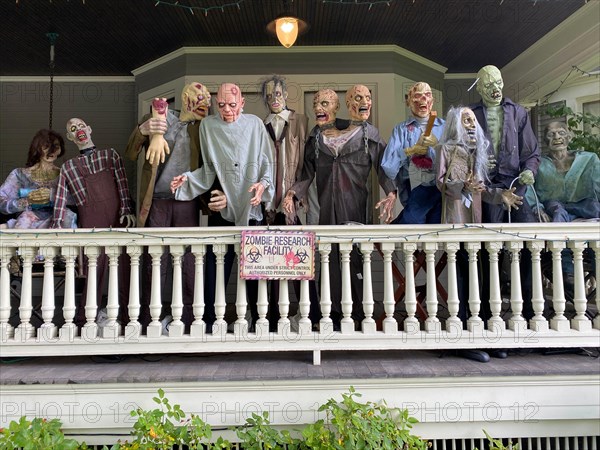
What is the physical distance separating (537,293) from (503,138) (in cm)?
97

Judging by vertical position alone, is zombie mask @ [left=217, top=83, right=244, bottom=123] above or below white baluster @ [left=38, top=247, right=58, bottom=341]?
above

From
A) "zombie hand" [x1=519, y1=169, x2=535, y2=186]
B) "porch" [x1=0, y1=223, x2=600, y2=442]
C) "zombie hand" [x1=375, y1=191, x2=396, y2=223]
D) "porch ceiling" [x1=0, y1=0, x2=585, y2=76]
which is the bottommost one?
"porch" [x1=0, y1=223, x2=600, y2=442]

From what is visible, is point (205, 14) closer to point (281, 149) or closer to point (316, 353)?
point (281, 149)

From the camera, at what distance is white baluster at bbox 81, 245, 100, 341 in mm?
2420

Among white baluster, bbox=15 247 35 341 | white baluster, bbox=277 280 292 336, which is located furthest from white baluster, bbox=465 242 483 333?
white baluster, bbox=15 247 35 341

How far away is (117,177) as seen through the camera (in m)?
2.95

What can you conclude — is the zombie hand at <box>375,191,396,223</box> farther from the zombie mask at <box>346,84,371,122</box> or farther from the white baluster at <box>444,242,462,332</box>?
the zombie mask at <box>346,84,371,122</box>

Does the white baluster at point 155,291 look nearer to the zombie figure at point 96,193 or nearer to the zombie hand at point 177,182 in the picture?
the zombie hand at point 177,182

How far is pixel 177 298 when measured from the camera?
2.47 meters

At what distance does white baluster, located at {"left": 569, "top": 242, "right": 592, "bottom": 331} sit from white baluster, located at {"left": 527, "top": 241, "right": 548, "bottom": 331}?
185mm

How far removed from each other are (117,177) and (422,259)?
2.11m

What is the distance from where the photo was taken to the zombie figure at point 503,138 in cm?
273

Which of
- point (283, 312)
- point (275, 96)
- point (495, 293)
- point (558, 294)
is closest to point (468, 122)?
point (495, 293)

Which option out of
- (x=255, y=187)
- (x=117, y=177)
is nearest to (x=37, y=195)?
(x=117, y=177)
